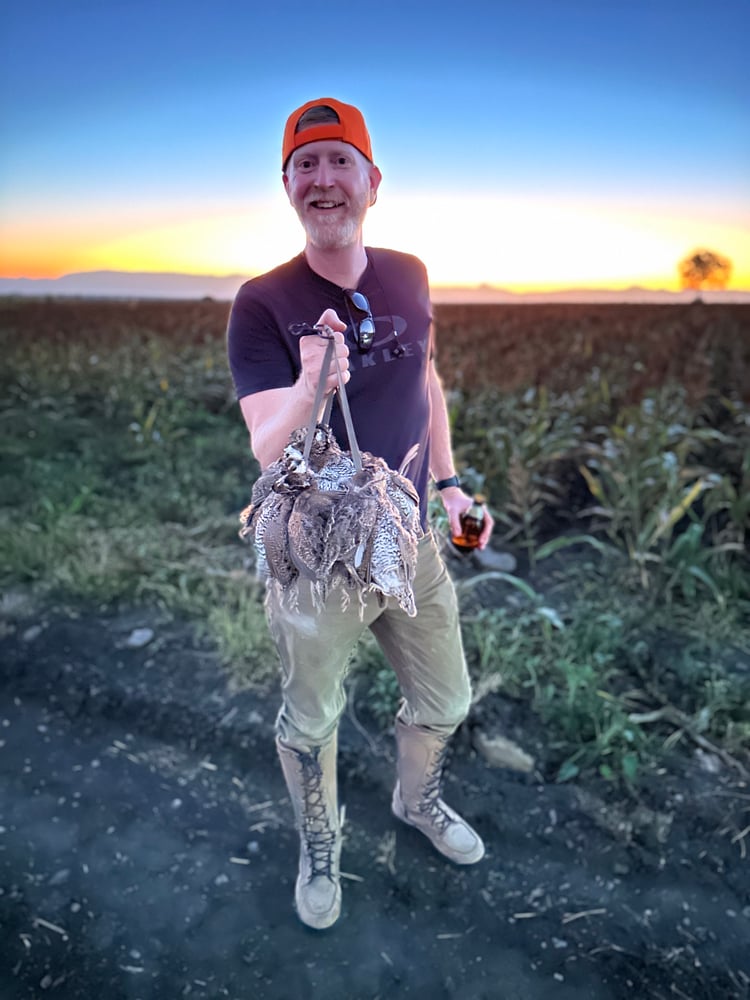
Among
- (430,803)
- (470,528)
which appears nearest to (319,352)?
(470,528)

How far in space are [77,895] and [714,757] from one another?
2485mm

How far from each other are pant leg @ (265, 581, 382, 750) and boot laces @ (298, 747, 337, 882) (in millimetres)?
122

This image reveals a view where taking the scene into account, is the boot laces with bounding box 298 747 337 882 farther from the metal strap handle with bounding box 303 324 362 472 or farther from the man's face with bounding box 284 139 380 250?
the man's face with bounding box 284 139 380 250

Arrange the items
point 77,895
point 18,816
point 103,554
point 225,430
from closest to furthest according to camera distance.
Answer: point 77,895
point 18,816
point 103,554
point 225,430

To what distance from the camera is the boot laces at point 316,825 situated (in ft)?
7.00

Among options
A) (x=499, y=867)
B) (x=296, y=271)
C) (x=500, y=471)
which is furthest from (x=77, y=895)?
(x=500, y=471)

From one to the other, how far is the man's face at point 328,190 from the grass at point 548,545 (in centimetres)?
194

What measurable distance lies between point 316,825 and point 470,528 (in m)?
1.08

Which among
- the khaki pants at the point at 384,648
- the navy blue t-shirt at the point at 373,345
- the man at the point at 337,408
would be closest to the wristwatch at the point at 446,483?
the man at the point at 337,408

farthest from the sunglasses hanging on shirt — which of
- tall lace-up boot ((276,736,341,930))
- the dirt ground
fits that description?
the dirt ground

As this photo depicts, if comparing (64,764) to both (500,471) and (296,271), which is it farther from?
(500,471)

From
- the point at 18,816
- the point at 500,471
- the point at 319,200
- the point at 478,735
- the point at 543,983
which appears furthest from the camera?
the point at 500,471

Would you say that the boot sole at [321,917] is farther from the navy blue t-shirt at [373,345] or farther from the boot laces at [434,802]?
the navy blue t-shirt at [373,345]

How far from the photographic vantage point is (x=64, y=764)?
300cm
